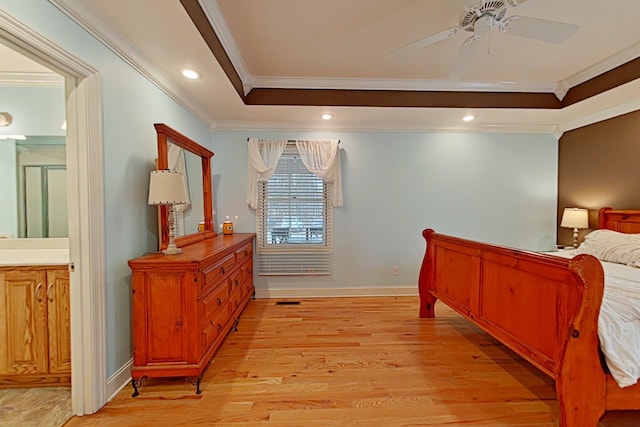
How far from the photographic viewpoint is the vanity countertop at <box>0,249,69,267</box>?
1871mm

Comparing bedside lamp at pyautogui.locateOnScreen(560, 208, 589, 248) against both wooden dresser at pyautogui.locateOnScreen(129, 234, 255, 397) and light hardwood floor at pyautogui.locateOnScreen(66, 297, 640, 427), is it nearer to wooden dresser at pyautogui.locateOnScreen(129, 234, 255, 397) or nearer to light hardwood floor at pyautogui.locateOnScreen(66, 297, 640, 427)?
light hardwood floor at pyautogui.locateOnScreen(66, 297, 640, 427)

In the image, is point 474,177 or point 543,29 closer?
point 543,29

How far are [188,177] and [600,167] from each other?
4.87 meters

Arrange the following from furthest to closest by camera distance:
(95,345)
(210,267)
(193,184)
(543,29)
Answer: (193,184)
(210,267)
(543,29)
(95,345)

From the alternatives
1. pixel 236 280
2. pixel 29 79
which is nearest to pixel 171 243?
pixel 236 280

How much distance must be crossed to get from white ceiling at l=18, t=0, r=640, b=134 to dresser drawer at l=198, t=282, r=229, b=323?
1.83 meters

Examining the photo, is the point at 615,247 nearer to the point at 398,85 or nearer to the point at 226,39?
the point at 398,85

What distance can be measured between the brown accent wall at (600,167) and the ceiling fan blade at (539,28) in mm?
2207

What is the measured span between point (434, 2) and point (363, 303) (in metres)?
3.20

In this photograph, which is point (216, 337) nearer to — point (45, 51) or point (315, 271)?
point (315, 271)

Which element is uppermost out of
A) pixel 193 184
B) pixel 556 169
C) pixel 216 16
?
pixel 216 16

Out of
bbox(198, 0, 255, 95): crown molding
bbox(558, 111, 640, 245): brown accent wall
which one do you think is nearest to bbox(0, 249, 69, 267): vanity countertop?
bbox(198, 0, 255, 95): crown molding

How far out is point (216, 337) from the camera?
2303mm

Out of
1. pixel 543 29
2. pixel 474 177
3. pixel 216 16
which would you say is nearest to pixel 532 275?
pixel 543 29
